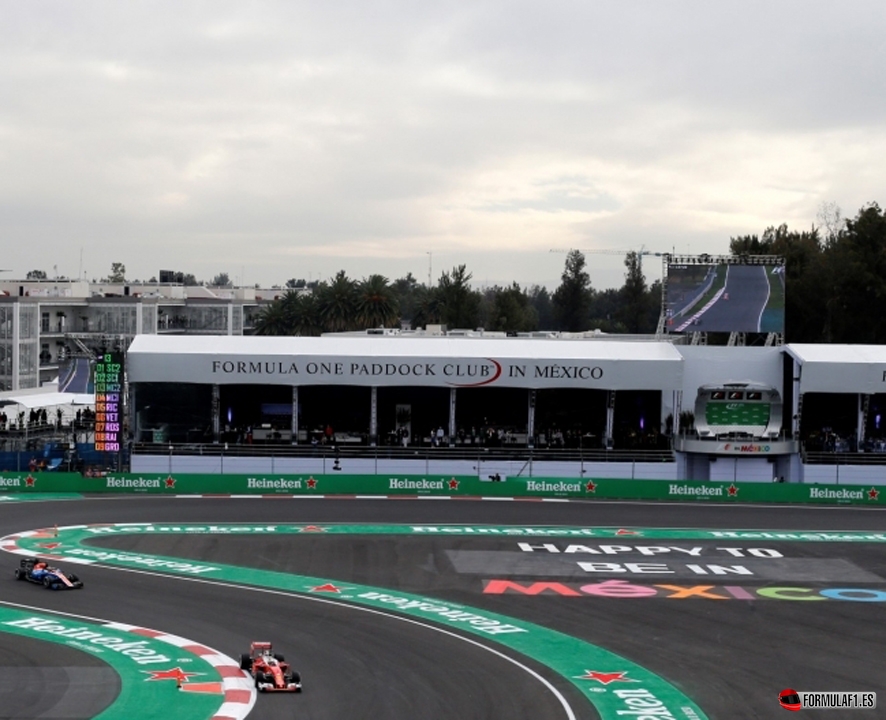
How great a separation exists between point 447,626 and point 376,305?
8968cm

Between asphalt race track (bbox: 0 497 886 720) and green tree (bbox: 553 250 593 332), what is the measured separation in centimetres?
10967

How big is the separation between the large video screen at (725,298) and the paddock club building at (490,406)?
6.90 ft

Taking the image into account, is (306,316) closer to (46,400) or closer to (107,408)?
(46,400)

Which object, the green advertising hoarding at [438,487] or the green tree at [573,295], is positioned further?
the green tree at [573,295]

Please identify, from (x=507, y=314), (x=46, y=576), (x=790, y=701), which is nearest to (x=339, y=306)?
(x=507, y=314)

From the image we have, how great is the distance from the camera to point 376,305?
386 ft

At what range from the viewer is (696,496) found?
178 ft

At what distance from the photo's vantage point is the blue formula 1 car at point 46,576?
32.6 meters

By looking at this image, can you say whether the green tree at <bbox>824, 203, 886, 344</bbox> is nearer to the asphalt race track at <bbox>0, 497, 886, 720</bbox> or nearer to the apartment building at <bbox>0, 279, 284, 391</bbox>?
the asphalt race track at <bbox>0, 497, 886, 720</bbox>

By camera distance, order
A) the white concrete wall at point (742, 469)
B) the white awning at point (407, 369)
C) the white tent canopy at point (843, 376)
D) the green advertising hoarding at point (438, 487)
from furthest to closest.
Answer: the white awning at point (407, 369) < the white tent canopy at point (843, 376) < the white concrete wall at point (742, 469) < the green advertising hoarding at point (438, 487)

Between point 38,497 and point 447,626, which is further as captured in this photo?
point 38,497

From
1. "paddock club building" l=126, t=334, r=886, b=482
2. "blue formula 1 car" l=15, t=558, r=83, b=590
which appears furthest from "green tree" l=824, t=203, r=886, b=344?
"blue formula 1 car" l=15, t=558, r=83, b=590

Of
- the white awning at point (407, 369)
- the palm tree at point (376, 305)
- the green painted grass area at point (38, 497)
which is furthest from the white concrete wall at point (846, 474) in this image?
the palm tree at point (376, 305)

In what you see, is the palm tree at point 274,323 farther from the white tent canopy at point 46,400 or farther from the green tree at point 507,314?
the white tent canopy at point 46,400
